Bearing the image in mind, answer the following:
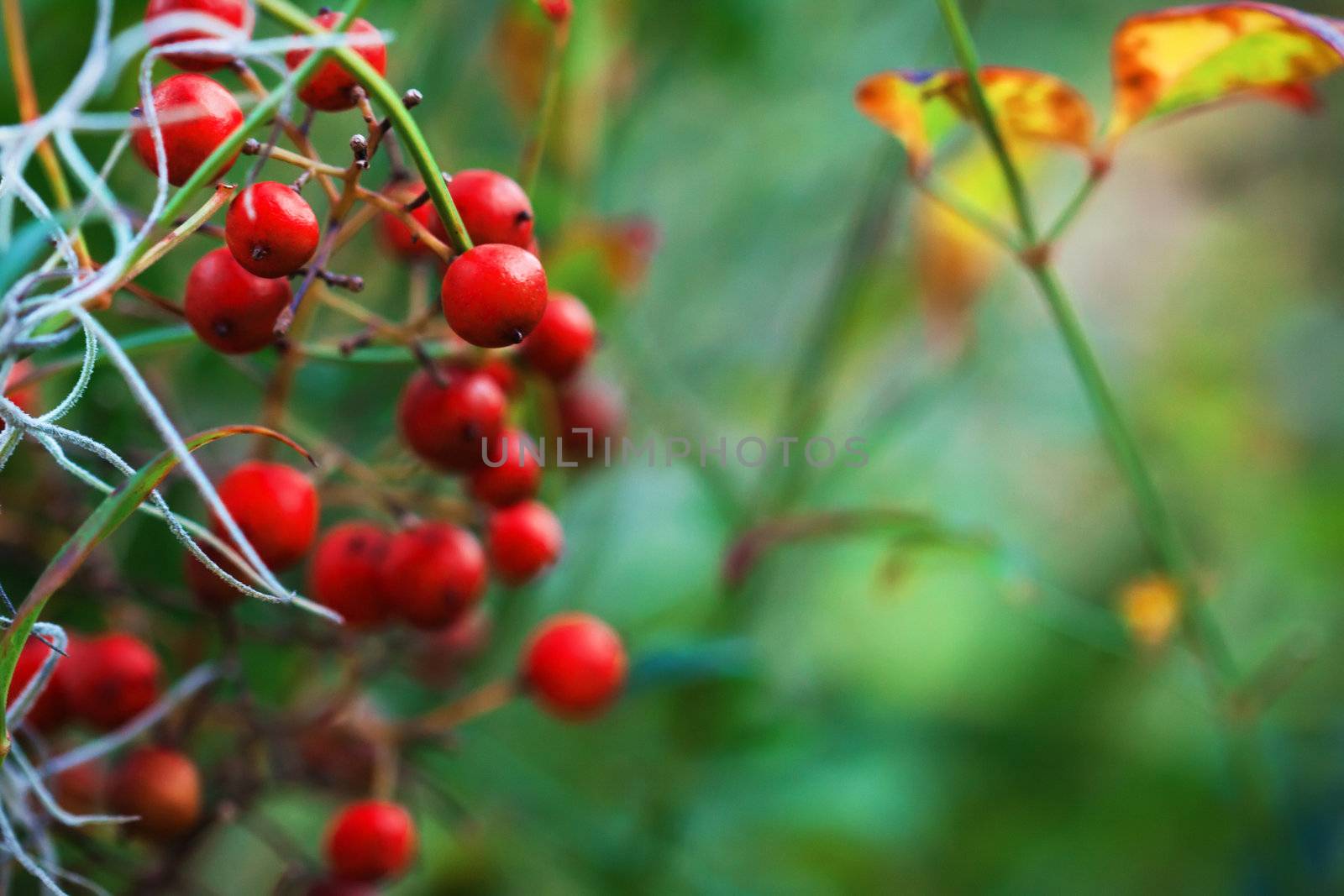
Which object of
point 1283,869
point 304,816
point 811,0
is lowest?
point 304,816

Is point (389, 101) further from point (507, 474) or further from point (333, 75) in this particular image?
point (507, 474)

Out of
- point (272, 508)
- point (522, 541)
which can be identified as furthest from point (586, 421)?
point (272, 508)

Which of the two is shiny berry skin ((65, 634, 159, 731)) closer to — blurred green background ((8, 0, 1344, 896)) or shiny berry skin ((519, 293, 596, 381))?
blurred green background ((8, 0, 1344, 896))

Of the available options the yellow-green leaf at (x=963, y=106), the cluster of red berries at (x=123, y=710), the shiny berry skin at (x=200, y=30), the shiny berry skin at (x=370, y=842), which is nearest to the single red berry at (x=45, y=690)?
the cluster of red berries at (x=123, y=710)

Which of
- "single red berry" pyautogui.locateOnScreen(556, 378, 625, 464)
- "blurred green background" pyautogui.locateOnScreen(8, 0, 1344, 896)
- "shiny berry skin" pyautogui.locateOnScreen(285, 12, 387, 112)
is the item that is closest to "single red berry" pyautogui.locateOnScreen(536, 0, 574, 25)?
"shiny berry skin" pyautogui.locateOnScreen(285, 12, 387, 112)

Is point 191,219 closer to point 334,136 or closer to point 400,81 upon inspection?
point 400,81

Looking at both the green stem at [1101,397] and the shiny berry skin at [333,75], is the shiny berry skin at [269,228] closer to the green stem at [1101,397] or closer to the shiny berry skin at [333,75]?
the shiny berry skin at [333,75]

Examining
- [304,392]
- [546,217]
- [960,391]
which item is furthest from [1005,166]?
[960,391]
